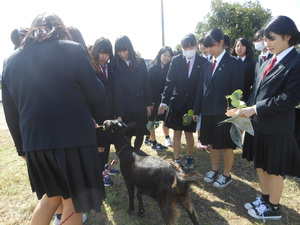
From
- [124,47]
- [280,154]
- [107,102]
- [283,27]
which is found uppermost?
[283,27]

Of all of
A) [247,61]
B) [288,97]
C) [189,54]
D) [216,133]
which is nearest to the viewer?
[288,97]

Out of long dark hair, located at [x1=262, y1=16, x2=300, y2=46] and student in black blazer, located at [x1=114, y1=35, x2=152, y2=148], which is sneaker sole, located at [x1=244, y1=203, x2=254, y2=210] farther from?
long dark hair, located at [x1=262, y1=16, x2=300, y2=46]

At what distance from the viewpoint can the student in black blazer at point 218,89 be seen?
9.71 ft

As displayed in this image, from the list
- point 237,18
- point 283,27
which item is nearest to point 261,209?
point 283,27

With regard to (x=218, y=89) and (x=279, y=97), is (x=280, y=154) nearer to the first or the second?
(x=279, y=97)

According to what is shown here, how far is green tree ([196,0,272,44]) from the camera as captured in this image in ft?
57.4

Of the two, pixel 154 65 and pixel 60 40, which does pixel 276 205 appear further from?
pixel 154 65

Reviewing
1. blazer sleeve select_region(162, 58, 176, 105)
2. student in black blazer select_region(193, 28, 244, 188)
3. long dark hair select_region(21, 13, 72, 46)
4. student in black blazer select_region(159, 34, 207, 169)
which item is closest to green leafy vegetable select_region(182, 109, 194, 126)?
student in black blazer select_region(159, 34, 207, 169)

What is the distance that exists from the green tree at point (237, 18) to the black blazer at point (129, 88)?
623 inches

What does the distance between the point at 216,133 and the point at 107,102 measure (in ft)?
5.64

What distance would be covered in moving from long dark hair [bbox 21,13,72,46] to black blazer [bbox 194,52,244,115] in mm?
2088

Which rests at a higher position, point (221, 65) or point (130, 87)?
point (221, 65)

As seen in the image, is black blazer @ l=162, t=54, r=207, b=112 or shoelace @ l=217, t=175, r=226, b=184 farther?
black blazer @ l=162, t=54, r=207, b=112

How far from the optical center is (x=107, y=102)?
323 cm
